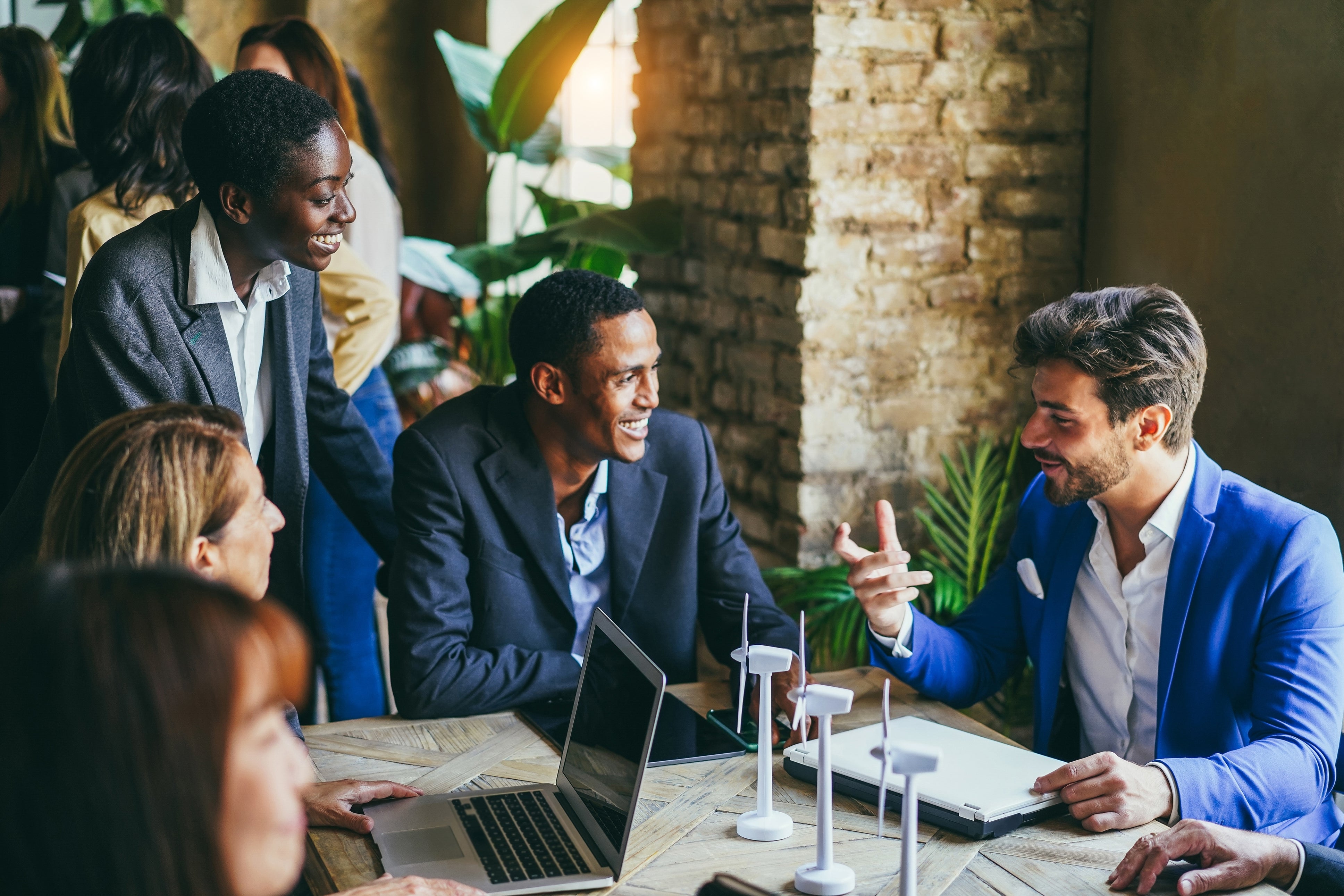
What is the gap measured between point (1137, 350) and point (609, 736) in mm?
1021

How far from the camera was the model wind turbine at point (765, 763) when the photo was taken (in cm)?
149

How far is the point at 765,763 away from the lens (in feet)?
4.94

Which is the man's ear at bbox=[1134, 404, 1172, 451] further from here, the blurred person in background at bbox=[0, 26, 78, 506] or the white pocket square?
the blurred person in background at bbox=[0, 26, 78, 506]

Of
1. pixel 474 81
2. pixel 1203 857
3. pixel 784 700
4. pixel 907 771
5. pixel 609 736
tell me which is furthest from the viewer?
pixel 474 81

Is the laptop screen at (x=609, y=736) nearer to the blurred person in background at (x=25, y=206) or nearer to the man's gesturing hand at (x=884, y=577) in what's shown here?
the man's gesturing hand at (x=884, y=577)

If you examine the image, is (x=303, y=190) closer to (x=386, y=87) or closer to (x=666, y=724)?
(x=666, y=724)

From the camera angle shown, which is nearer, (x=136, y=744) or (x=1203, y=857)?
(x=136, y=744)

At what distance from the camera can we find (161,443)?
4.25 feet

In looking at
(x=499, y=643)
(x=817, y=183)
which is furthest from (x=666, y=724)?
(x=817, y=183)

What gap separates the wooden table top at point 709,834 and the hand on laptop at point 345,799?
1 centimetres

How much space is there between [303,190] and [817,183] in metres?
1.46

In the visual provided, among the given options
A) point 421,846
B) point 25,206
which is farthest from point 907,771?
point 25,206

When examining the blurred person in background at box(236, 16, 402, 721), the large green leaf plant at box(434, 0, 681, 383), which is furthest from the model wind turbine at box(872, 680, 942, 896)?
the large green leaf plant at box(434, 0, 681, 383)

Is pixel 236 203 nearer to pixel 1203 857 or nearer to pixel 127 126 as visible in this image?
pixel 127 126
